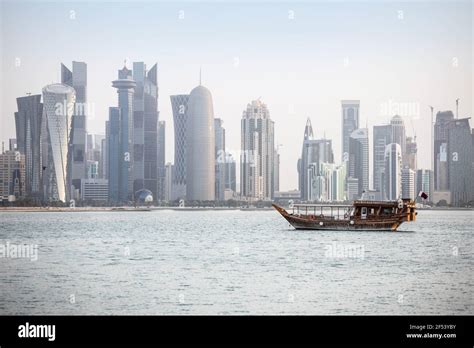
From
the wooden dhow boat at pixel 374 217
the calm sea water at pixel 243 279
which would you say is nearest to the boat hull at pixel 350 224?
the wooden dhow boat at pixel 374 217

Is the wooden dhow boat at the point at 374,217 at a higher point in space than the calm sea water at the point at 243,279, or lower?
higher

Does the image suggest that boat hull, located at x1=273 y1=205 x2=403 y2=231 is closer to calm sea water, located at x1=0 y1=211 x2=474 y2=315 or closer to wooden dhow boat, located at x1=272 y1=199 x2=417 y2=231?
wooden dhow boat, located at x1=272 y1=199 x2=417 y2=231

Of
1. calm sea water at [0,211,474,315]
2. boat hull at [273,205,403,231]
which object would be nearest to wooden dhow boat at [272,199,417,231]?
boat hull at [273,205,403,231]

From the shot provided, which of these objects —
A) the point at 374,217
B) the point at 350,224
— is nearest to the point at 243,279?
the point at 350,224

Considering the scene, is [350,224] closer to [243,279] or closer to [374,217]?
[374,217]

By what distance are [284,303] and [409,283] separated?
10715mm

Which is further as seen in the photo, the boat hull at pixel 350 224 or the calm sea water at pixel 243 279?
the boat hull at pixel 350 224

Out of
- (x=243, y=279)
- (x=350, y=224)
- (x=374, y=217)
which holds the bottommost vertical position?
(x=243, y=279)

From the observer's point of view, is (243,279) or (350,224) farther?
(350,224)

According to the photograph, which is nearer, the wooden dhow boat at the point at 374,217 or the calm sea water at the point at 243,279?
the calm sea water at the point at 243,279

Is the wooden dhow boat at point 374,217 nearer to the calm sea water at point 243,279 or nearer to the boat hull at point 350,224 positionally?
the boat hull at point 350,224

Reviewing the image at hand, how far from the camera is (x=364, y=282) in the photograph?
4203 cm
